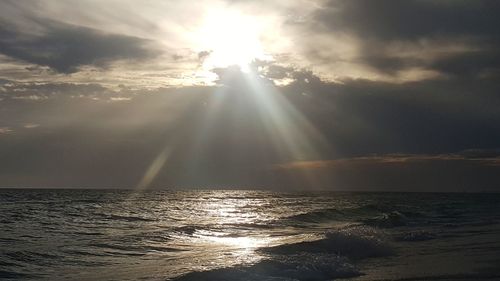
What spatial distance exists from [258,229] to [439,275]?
60.8ft

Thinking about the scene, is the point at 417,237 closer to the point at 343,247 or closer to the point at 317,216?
the point at 343,247

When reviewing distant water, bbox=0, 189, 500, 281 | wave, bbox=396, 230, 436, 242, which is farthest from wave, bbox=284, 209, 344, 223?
wave, bbox=396, 230, 436, 242

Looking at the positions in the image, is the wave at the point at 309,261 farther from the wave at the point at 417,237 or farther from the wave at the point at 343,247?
the wave at the point at 417,237

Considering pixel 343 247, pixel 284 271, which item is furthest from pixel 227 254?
pixel 343 247

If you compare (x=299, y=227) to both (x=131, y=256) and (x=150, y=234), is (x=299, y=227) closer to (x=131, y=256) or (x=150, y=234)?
(x=150, y=234)

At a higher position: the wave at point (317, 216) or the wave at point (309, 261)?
the wave at point (309, 261)

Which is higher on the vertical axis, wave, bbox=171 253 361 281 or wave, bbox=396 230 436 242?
wave, bbox=171 253 361 281

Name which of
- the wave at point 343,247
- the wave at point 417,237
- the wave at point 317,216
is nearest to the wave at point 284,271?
the wave at point 343,247

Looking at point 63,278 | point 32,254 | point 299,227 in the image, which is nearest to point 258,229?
point 299,227

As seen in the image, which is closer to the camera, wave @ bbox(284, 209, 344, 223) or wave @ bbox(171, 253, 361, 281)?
wave @ bbox(171, 253, 361, 281)

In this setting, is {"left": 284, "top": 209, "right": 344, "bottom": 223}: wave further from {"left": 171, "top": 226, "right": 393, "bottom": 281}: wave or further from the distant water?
{"left": 171, "top": 226, "right": 393, "bottom": 281}: wave

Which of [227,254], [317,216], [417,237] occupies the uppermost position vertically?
[227,254]

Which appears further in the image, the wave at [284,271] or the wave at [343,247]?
the wave at [343,247]

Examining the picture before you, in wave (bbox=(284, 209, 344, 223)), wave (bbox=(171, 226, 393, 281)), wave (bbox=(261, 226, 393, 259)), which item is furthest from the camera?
wave (bbox=(284, 209, 344, 223))
